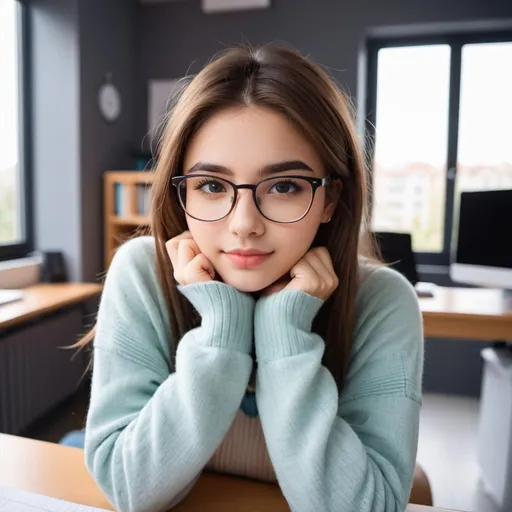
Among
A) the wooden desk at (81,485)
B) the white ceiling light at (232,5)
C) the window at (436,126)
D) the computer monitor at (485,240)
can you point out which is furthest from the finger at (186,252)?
the white ceiling light at (232,5)

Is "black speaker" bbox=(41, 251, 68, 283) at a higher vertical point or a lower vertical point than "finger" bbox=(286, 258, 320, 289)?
lower

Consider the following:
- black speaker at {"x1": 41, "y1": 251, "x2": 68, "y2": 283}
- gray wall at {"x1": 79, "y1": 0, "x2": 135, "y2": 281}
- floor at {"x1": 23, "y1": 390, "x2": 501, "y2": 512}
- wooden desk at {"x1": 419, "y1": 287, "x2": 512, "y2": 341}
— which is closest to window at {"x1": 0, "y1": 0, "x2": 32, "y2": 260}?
black speaker at {"x1": 41, "y1": 251, "x2": 68, "y2": 283}

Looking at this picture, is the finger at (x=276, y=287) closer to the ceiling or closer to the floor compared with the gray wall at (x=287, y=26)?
closer to the floor

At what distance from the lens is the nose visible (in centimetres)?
66

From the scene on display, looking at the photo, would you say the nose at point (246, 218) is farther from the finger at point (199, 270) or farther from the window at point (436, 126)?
the window at point (436, 126)

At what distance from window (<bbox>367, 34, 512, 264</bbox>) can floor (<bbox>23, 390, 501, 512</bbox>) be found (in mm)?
1029

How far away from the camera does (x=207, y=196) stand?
0.71m

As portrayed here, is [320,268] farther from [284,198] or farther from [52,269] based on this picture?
[52,269]

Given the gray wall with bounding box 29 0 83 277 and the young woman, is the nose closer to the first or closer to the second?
the young woman

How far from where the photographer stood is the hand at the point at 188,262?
0.72 meters

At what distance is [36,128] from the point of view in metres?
2.85

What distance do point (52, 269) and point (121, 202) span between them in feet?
1.98

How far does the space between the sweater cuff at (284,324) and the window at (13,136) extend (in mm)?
2486

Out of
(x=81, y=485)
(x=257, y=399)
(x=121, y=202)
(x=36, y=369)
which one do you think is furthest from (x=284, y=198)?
(x=121, y=202)
